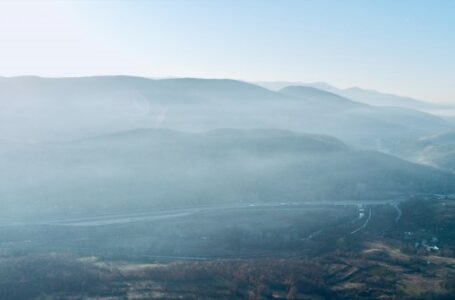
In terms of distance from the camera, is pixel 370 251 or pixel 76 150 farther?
pixel 76 150

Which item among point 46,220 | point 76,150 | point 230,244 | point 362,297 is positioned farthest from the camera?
point 76,150

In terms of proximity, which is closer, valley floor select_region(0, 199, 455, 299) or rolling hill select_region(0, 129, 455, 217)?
valley floor select_region(0, 199, 455, 299)

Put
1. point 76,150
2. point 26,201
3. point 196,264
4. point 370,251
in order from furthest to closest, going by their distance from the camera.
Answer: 1. point 76,150
2. point 26,201
3. point 370,251
4. point 196,264

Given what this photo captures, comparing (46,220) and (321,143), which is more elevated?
(321,143)

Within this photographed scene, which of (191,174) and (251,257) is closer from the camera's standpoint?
(251,257)

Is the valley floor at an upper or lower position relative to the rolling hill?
lower

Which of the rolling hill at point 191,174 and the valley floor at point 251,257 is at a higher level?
the rolling hill at point 191,174

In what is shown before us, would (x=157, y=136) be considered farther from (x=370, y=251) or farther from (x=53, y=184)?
(x=370, y=251)

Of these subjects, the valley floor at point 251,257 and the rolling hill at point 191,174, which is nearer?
the valley floor at point 251,257

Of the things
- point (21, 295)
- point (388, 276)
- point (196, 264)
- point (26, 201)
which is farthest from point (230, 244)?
point (26, 201)

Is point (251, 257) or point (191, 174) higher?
point (191, 174)
